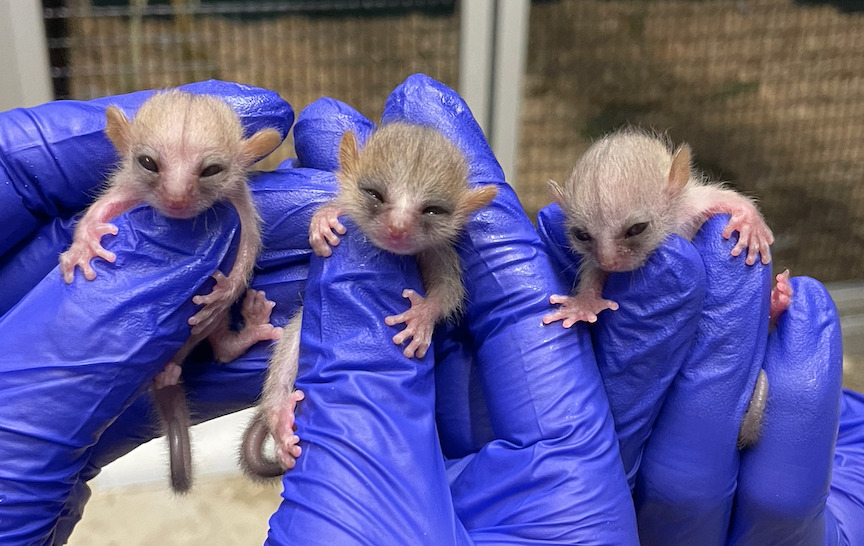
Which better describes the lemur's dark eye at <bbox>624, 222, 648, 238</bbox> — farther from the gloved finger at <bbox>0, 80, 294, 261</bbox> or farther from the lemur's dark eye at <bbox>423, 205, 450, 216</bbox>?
the gloved finger at <bbox>0, 80, 294, 261</bbox>

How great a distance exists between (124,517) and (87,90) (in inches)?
77.6

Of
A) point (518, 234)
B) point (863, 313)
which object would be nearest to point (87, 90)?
point (518, 234)

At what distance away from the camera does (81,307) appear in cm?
166

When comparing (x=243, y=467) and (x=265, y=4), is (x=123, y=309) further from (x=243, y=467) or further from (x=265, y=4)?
(x=265, y=4)

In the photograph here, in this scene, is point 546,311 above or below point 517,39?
below

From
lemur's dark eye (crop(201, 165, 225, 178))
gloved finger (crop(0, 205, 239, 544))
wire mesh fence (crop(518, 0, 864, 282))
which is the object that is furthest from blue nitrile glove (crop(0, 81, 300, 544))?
wire mesh fence (crop(518, 0, 864, 282))

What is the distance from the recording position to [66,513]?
191cm

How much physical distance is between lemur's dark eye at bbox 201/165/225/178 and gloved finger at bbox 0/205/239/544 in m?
0.14

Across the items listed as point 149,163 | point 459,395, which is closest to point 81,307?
point 149,163

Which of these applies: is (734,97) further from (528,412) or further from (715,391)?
(528,412)

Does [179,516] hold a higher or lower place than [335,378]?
lower

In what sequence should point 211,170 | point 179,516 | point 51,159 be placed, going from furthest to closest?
point 179,516 < point 51,159 < point 211,170

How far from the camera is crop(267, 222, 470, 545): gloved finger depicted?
1.51 m

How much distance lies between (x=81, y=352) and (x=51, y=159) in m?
0.60
